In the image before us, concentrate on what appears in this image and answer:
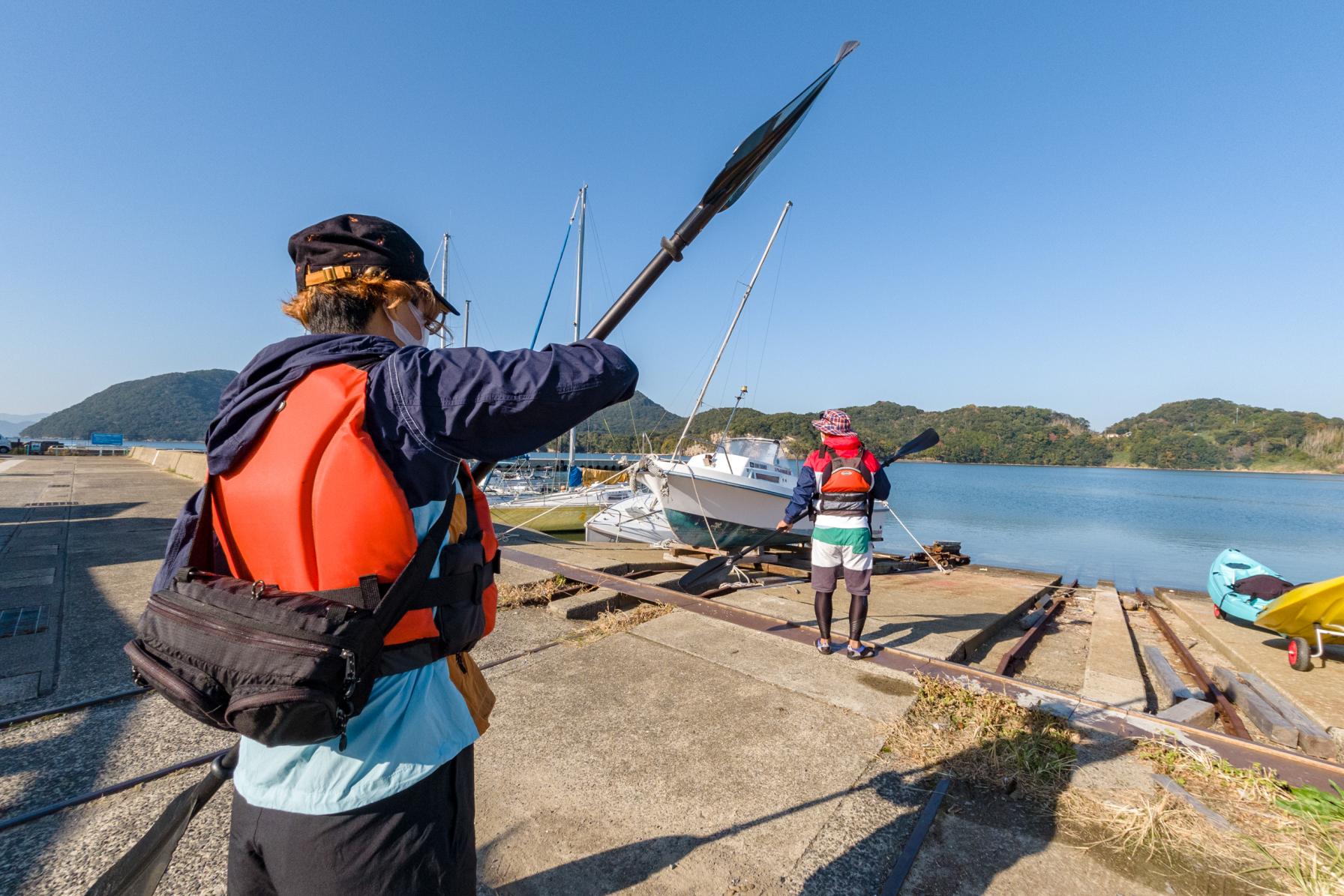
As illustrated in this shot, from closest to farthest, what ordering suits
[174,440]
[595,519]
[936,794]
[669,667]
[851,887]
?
[851,887] → [936,794] → [669,667] → [595,519] → [174,440]

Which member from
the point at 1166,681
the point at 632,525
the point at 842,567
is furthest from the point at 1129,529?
the point at 842,567

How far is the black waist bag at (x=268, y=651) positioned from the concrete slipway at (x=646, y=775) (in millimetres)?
1546

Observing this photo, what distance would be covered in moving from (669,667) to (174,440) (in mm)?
193820

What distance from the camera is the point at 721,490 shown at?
14156 mm

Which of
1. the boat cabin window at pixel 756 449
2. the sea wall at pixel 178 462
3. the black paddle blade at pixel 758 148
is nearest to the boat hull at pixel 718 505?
the boat cabin window at pixel 756 449

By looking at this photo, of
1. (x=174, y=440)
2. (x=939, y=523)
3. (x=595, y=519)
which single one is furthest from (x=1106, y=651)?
(x=174, y=440)

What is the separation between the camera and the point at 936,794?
2588 mm

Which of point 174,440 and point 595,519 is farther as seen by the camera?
point 174,440

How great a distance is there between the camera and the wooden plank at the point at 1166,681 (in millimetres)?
4410

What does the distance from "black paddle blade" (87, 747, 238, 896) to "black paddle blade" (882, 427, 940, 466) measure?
244 inches

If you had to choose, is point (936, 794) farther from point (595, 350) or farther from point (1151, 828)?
point (595, 350)

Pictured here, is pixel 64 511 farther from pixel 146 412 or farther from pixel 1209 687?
pixel 146 412

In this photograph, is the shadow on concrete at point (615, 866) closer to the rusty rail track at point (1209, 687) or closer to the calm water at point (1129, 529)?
the rusty rail track at point (1209, 687)

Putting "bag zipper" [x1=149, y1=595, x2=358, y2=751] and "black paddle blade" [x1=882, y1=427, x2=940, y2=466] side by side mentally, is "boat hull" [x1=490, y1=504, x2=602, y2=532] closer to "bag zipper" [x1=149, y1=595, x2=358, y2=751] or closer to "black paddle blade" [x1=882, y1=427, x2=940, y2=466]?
"black paddle blade" [x1=882, y1=427, x2=940, y2=466]
